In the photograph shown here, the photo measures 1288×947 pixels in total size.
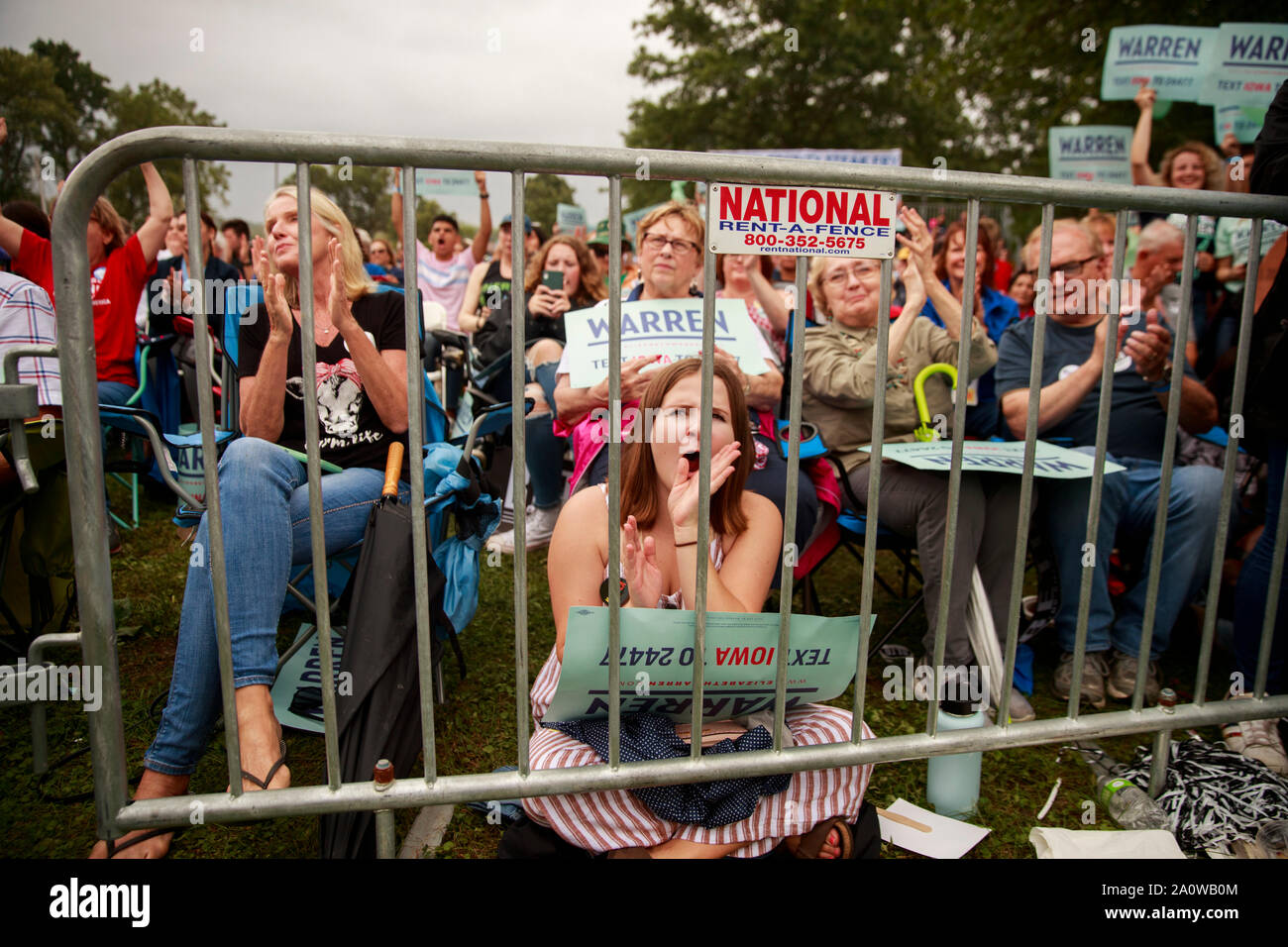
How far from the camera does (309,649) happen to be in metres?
2.53

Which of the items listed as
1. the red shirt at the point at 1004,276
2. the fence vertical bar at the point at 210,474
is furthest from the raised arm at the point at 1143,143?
the fence vertical bar at the point at 210,474

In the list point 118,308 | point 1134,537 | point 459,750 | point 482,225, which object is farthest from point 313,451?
point 482,225

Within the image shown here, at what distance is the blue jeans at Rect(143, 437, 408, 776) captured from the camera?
76.0 inches

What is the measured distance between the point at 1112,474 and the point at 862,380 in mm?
974

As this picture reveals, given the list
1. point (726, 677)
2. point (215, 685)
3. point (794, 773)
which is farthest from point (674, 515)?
point (215, 685)

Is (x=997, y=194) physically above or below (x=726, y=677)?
above

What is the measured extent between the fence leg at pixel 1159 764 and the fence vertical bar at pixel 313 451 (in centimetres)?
212

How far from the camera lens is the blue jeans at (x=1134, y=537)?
2.91m

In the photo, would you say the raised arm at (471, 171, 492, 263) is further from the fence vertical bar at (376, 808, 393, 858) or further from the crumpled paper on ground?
the crumpled paper on ground

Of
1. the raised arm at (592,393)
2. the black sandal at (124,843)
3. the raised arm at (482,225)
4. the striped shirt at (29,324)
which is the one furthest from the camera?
the raised arm at (482,225)

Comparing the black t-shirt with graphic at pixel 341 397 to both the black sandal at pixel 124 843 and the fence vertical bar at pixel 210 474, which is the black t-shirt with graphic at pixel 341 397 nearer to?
the fence vertical bar at pixel 210 474
